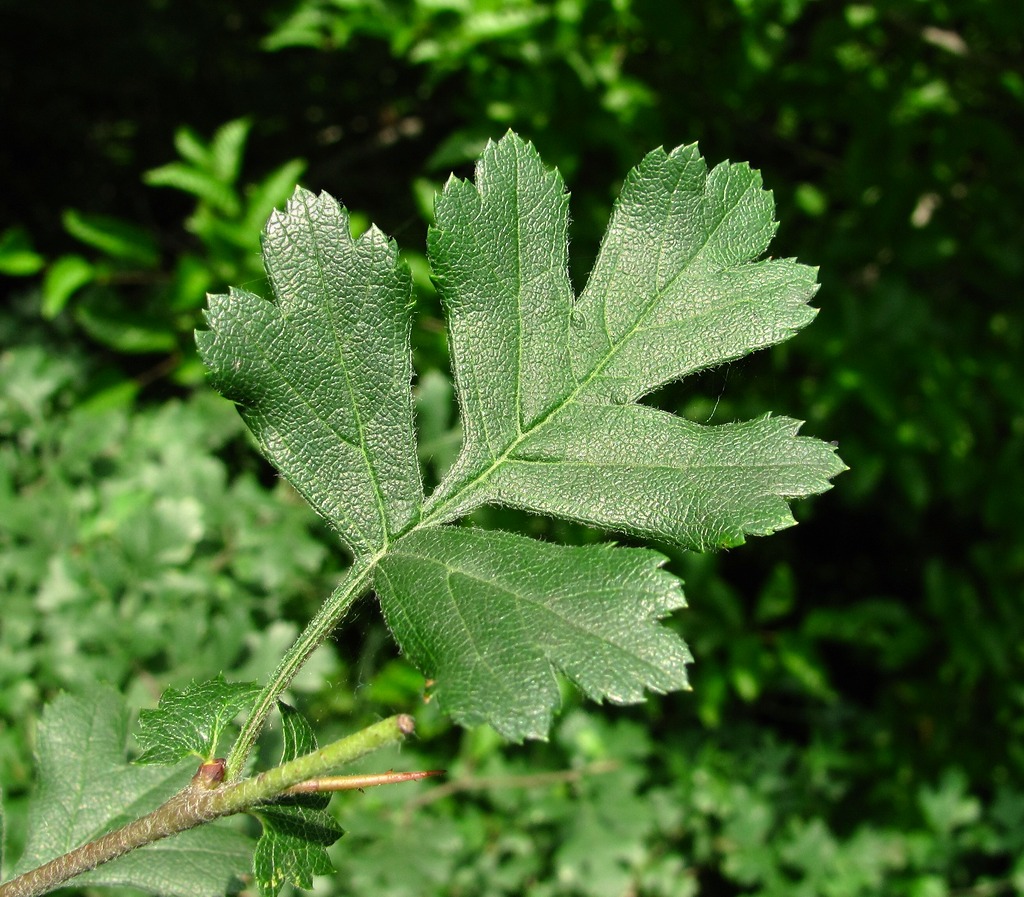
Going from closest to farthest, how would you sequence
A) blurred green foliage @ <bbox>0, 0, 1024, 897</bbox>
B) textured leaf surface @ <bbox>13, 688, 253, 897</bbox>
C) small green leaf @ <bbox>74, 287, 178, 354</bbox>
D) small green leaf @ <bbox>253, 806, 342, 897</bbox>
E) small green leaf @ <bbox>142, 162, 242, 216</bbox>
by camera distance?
small green leaf @ <bbox>253, 806, 342, 897</bbox>
textured leaf surface @ <bbox>13, 688, 253, 897</bbox>
blurred green foliage @ <bbox>0, 0, 1024, 897</bbox>
small green leaf @ <bbox>142, 162, 242, 216</bbox>
small green leaf @ <bbox>74, 287, 178, 354</bbox>

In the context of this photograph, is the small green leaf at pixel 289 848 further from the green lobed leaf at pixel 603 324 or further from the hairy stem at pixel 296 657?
the green lobed leaf at pixel 603 324

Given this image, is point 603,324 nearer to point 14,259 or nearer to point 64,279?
point 64,279

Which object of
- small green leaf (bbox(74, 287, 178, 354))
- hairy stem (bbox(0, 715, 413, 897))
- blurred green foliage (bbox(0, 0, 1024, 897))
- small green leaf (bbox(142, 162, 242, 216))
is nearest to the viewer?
hairy stem (bbox(0, 715, 413, 897))

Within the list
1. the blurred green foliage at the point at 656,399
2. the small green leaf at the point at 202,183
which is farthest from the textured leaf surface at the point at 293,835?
the small green leaf at the point at 202,183

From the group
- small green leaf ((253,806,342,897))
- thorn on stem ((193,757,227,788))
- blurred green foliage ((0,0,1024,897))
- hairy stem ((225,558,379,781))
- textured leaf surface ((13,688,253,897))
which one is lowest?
blurred green foliage ((0,0,1024,897))

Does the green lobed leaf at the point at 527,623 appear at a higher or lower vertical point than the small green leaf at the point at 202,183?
higher

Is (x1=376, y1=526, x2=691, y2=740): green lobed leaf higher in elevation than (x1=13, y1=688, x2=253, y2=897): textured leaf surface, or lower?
higher

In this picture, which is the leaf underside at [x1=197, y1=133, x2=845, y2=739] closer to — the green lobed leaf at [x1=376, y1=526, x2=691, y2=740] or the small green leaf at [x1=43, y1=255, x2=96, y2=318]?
the green lobed leaf at [x1=376, y1=526, x2=691, y2=740]

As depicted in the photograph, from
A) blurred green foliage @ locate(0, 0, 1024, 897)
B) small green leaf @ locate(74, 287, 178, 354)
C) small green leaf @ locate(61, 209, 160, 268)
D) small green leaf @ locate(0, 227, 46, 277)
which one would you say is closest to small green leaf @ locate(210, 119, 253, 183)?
blurred green foliage @ locate(0, 0, 1024, 897)
